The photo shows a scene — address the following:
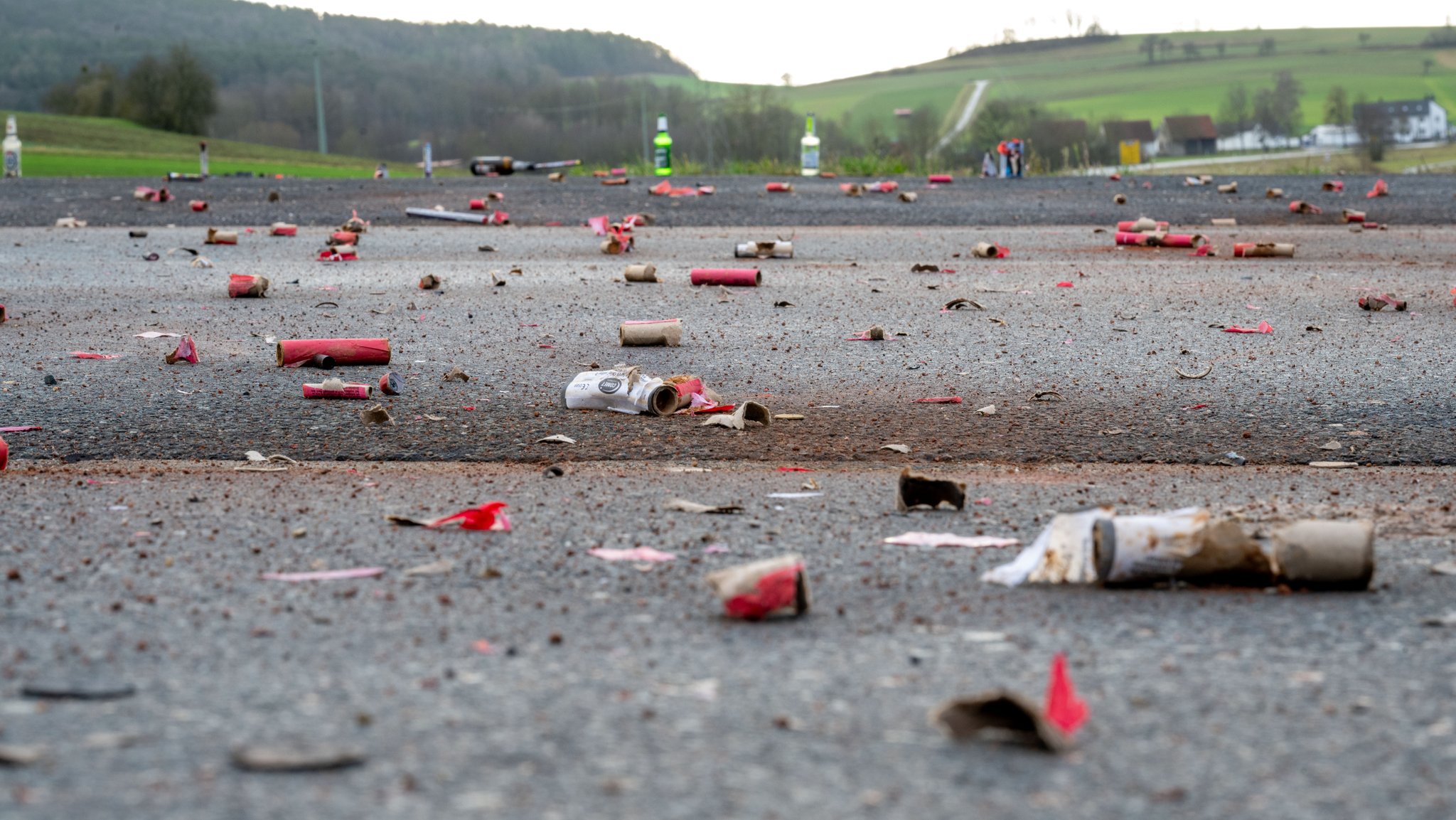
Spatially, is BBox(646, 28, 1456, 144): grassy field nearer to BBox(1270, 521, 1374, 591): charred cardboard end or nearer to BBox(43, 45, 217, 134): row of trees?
BBox(43, 45, 217, 134): row of trees

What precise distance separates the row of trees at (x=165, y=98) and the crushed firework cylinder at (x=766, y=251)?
51.4 meters

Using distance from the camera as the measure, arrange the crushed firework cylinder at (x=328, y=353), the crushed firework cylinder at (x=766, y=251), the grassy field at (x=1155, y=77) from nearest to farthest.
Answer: the crushed firework cylinder at (x=328, y=353) < the crushed firework cylinder at (x=766, y=251) < the grassy field at (x=1155, y=77)

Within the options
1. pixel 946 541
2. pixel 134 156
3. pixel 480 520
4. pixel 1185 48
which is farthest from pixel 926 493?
pixel 1185 48

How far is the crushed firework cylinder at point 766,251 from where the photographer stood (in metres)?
11.4

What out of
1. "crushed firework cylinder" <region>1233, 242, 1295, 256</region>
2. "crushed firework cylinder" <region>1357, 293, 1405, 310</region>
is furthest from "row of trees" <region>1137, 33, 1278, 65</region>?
"crushed firework cylinder" <region>1357, 293, 1405, 310</region>

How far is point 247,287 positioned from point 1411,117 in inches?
3808

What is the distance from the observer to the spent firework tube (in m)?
9.57

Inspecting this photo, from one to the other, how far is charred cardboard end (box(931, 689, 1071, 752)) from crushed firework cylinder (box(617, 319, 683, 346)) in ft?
16.3

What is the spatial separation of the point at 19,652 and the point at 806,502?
220 cm

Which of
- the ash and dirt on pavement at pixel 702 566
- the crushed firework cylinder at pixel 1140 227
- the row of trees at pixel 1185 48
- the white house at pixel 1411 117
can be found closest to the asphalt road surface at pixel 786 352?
the ash and dirt on pavement at pixel 702 566

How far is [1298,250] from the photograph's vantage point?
11.8m

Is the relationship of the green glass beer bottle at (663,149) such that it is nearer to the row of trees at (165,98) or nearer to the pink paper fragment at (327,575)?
the pink paper fragment at (327,575)

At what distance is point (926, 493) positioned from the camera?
158 inches

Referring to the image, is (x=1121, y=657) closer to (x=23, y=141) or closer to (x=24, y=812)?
(x=24, y=812)
